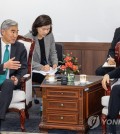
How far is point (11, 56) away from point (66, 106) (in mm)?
1063

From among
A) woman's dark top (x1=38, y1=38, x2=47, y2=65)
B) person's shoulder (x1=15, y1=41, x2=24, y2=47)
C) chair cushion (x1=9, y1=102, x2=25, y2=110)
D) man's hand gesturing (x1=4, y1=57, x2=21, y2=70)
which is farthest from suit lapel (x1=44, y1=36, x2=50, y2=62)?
chair cushion (x1=9, y1=102, x2=25, y2=110)

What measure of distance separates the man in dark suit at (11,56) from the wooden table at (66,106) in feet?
1.51

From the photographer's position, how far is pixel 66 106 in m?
5.09

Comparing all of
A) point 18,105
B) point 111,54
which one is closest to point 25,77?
point 18,105

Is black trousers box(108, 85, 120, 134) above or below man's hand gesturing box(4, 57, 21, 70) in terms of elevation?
below

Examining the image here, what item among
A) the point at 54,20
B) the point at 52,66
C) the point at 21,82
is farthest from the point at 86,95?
the point at 54,20

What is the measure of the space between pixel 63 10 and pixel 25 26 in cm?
80

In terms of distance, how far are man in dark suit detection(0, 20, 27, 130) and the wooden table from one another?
0.46m

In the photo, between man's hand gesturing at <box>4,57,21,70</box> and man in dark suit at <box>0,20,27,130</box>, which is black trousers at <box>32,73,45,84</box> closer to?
man in dark suit at <box>0,20,27,130</box>

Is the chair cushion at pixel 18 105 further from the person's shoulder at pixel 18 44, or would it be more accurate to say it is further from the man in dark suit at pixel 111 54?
the man in dark suit at pixel 111 54

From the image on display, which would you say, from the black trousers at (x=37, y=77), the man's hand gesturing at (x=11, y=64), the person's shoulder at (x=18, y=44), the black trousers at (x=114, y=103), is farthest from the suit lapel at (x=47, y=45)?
the black trousers at (x=114, y=103)

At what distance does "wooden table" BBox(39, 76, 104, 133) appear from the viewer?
16.6 feet

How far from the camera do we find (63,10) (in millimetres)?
7242

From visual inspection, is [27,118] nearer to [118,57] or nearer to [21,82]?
[21,82]
